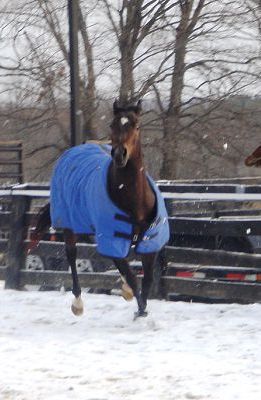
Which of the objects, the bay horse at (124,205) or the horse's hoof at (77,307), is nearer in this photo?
the bay horse at (124,205)

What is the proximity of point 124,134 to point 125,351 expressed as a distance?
1904 millimetres

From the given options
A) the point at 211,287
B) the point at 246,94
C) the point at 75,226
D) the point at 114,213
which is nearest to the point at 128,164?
the point at 114,213

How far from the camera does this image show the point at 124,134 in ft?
26.1

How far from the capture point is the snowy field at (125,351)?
579cm

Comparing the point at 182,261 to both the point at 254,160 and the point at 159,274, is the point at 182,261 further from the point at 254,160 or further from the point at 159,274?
the point at 254,160

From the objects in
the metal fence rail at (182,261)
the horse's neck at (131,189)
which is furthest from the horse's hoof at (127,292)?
the metal fence rail at (182,261)

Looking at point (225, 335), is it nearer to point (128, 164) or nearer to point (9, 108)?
point (128, 164)

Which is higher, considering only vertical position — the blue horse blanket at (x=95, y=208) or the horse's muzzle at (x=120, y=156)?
the horse's muzzle at (x=120, y=156)

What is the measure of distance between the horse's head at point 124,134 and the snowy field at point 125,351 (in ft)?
4.84

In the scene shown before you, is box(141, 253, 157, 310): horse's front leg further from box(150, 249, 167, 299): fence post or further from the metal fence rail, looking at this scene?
box(150, 249, 167, 299): fence post

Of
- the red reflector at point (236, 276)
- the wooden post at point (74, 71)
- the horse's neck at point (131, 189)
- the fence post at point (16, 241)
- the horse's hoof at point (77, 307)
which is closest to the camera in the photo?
the horse's neck at point (131, 189)

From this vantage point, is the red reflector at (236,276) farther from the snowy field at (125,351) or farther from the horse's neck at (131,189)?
the horse's neck at (131,189)

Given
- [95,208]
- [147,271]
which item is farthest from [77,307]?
[95,208]

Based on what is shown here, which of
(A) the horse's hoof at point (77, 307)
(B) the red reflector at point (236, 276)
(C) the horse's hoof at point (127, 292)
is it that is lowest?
(A) the horse's hoof at point (77, 307)
